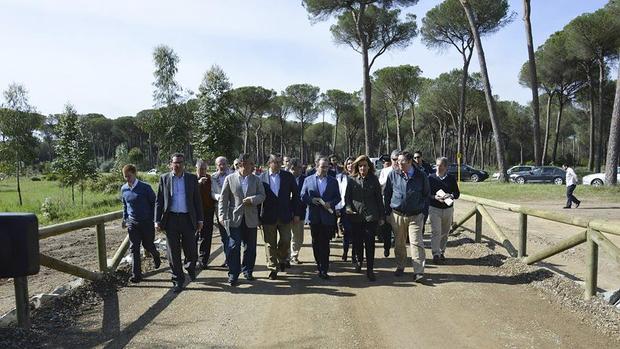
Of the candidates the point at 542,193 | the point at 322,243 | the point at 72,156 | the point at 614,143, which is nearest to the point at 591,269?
the point at 322,243

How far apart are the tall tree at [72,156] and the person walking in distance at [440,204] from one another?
19737 mm

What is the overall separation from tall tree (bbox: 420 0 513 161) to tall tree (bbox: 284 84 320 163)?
31071mm

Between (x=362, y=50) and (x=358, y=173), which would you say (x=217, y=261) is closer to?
(x=358, y=173)

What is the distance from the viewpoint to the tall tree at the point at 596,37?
31.0 metres

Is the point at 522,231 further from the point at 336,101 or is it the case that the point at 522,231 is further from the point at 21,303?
the point at 336,101

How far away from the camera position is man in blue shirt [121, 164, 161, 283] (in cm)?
655

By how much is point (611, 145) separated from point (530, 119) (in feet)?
154

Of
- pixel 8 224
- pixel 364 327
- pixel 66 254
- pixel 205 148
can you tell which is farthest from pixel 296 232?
pixel 205 148

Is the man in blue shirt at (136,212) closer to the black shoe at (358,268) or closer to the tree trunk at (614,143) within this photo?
the black shoe at (358,268)

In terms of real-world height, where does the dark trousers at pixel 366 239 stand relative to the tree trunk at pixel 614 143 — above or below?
below

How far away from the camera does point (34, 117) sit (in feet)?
84.6

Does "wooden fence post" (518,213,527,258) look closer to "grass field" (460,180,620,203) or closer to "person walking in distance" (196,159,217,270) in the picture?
"person walking in distance" (196,159,217,270)

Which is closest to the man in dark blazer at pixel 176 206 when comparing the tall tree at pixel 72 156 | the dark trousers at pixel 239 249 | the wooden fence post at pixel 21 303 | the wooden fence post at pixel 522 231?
the dark trousers at pixel 239 249

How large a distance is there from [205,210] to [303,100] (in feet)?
196
